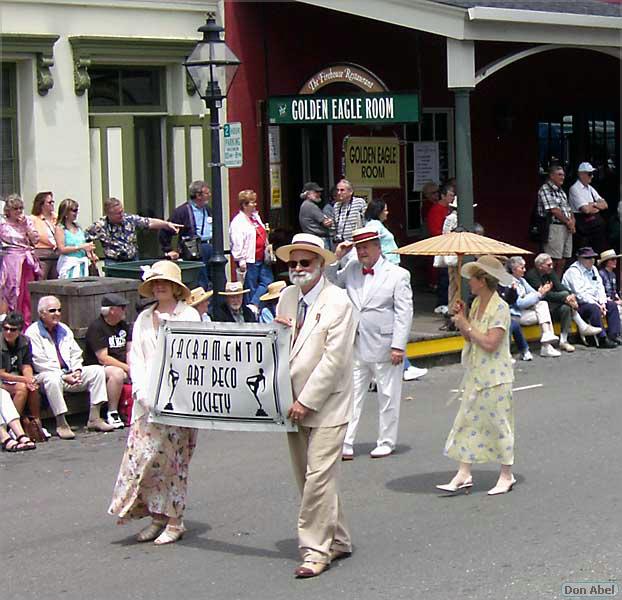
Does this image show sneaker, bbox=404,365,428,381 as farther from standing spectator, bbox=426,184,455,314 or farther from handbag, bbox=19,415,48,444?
handbag, bbox=19,415,48,444

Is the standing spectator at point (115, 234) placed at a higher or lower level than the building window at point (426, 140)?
lower

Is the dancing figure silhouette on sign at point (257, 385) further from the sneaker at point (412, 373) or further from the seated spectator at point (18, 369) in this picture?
the sneaker at point (412, 373)

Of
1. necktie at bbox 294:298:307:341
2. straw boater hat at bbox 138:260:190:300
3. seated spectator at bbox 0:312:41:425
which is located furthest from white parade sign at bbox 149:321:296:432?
seated spectator at bbox 0:312:41:425

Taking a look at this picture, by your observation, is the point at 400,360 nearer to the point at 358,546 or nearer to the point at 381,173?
the point at 358,546

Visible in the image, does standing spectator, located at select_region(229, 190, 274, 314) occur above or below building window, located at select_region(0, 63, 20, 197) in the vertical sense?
below

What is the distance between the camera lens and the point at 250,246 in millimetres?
15453

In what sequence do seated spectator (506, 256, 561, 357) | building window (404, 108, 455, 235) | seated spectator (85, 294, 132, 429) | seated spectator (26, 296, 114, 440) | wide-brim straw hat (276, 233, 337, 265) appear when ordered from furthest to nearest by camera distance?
building window (404, 108, 455, 235), seated spectator (506, 256, 561, 357), seated spectator (85, 294, 132, 429), seated spectator (26, 296, 114, 440), wide-brim straw hat (276, 233, 337, 265)

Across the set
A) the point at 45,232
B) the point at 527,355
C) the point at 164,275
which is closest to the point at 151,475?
the point at 164,275

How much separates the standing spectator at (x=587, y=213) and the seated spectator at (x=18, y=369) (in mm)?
9809

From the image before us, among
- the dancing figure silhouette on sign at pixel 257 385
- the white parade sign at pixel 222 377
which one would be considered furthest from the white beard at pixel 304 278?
the dancing figure silhouette on sign at pixel 257 385

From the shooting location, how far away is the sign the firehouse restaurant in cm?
1503

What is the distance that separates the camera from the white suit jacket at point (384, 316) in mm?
10102

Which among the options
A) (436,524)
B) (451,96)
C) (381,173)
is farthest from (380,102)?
(436,524)

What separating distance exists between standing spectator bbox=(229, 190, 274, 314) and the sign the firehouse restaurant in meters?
1.29
